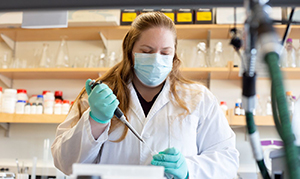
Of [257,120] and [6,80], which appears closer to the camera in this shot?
[257,120]

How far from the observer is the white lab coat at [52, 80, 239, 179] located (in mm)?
1091

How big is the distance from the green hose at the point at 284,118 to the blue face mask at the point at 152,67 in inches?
35.1

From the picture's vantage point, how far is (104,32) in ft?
8.86

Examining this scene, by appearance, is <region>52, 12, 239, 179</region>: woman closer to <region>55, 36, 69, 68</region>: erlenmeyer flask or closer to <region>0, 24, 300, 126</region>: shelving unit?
<region>0, 24, 300, 126</region>: shelving unit

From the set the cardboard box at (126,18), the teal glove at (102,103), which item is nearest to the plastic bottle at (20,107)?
the cardboard box at (126,18)

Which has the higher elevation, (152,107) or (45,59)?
(45,59)

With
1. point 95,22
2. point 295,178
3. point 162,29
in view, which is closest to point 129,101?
point 162,29

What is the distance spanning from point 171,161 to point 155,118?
323mm

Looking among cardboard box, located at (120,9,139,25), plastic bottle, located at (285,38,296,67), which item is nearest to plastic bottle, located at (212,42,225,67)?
plastic bottle, located at (285,38,296,67)

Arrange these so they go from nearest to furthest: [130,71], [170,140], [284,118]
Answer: [284,118] → [170,140] → [130,71]

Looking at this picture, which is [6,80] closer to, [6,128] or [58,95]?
[6,128]

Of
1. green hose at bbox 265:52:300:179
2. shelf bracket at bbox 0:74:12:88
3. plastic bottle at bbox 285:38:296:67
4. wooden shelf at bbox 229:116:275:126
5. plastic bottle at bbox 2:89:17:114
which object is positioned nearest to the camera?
green hose at bbox 265:52:300:179

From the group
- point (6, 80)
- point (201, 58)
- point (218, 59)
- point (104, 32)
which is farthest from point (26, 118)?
point (218, 59)

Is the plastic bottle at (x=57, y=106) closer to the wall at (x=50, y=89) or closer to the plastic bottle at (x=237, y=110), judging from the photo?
the wall at (x=50, y=89)
